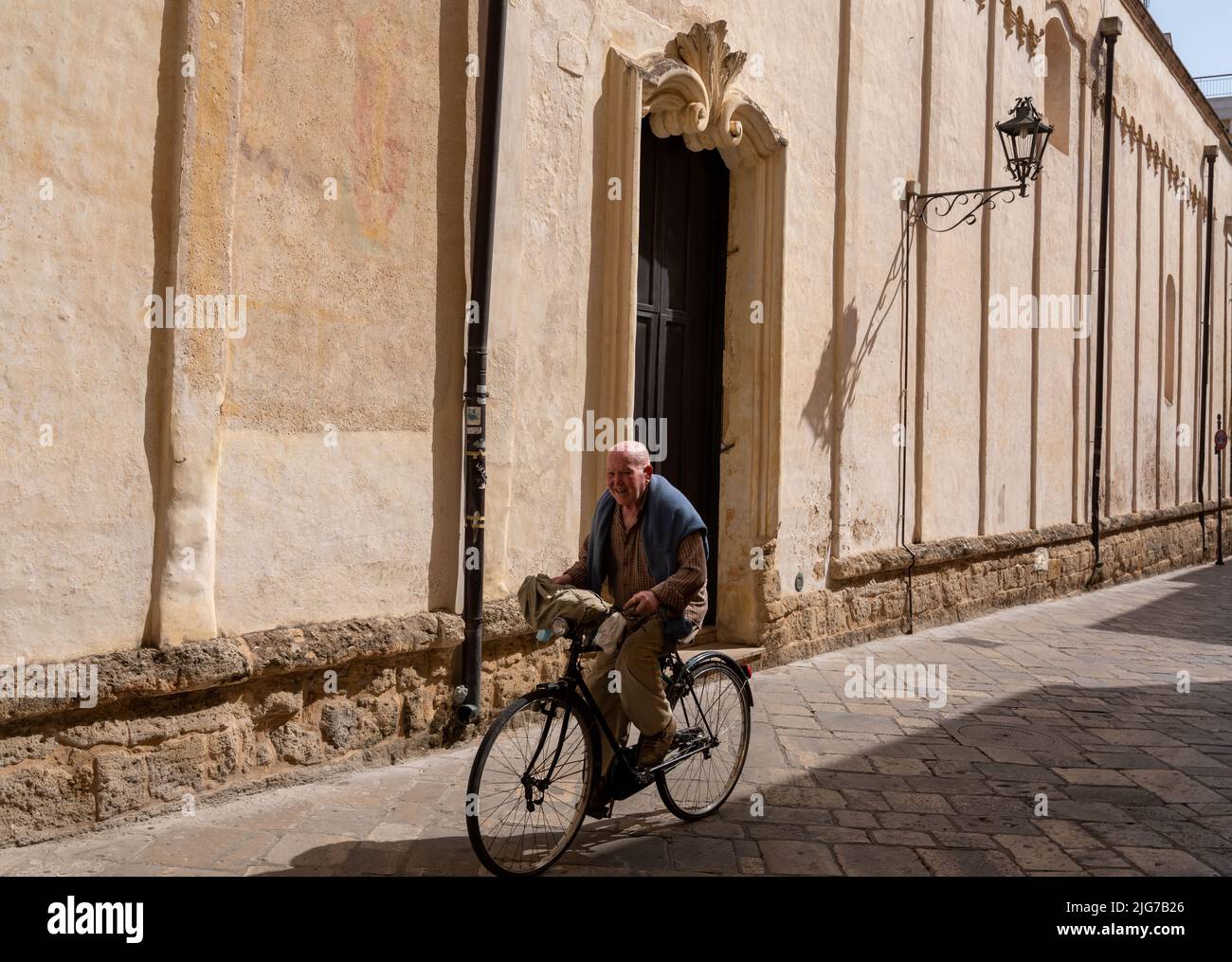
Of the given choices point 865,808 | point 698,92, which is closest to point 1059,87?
point 698,92

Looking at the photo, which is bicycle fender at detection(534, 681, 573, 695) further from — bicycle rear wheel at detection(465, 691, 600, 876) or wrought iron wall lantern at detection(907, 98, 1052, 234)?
wrought iron wall lantern at detection(907, 98, 1052, 234)

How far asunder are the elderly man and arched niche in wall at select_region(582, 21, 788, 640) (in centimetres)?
251

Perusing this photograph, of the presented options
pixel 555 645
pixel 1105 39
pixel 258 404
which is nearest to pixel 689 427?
pixel 555 645

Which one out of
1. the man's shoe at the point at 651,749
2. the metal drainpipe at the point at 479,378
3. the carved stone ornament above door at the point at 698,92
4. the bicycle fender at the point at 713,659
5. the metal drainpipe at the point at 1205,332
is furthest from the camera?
the metal drainpipe at the point at 1205,332

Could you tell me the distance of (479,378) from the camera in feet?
20.5

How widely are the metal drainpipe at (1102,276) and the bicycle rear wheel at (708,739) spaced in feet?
41.1

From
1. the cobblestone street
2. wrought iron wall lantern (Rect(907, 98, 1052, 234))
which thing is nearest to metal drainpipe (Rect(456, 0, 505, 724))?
the cobblestone street

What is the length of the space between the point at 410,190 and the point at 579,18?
1914mm

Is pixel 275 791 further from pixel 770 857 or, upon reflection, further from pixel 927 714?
pixel 927 714

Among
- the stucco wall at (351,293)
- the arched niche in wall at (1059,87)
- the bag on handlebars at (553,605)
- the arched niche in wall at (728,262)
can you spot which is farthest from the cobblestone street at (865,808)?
the arched niche in wall at (1059,87)

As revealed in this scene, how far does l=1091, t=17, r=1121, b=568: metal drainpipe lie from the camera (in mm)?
16469

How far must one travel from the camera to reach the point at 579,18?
23.3 feet

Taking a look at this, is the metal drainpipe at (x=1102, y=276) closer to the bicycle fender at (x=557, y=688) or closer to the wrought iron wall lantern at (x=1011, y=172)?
the wrought iron wall lantern at (x=1011, y=172)

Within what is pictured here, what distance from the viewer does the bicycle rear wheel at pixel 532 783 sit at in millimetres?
4176
